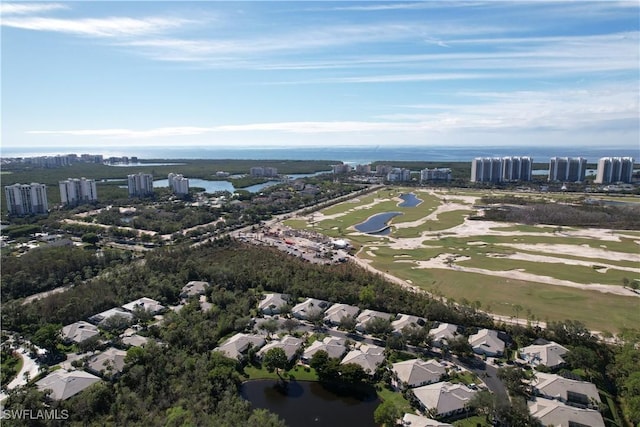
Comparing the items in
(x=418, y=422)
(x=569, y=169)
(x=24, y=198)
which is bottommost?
(x=418, y=422)

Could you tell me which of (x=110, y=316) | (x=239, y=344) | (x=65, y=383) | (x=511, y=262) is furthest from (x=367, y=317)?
(x=511, y=262)

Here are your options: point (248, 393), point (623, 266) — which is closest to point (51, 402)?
point (248, 393)

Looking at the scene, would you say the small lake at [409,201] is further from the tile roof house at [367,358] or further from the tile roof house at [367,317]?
the tile roof house at [367,358]

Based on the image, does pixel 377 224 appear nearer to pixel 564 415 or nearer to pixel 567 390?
pixel 567 390

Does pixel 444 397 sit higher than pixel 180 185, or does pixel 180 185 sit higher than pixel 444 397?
pixel 180 185

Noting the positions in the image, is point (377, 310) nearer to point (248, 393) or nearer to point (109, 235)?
point (248, 393)
